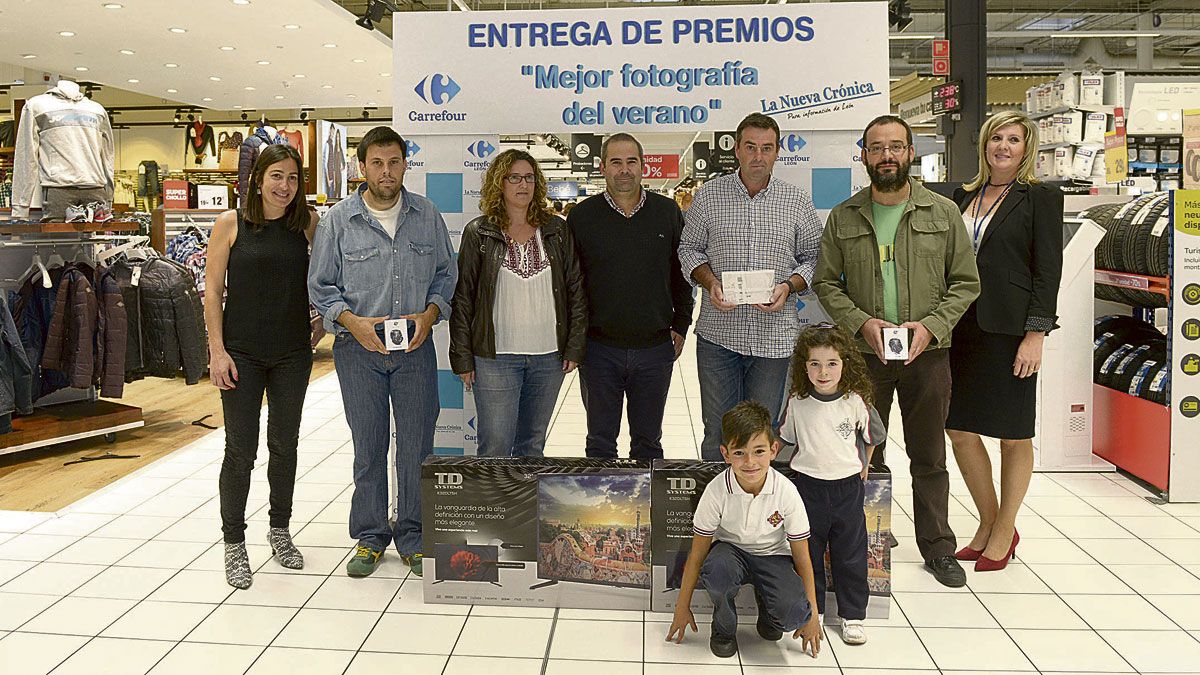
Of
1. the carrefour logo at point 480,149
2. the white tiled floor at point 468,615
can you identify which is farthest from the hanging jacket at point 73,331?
the carrefour logo at point 480,149

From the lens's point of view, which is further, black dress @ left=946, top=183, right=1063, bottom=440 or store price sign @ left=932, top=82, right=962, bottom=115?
store price sign @ left=932, top=82, right=962, bottom=115

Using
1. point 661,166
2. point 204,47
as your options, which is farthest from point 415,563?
point 661,166

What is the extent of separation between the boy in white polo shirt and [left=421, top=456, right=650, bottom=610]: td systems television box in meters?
0.34

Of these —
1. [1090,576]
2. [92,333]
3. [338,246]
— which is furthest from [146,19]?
[1090,576]

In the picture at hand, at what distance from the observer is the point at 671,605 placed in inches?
135

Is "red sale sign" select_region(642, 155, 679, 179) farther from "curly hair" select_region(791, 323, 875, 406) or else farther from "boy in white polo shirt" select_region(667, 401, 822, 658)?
"boy in white polo shirt" select_region(667, 401, 822, 658)

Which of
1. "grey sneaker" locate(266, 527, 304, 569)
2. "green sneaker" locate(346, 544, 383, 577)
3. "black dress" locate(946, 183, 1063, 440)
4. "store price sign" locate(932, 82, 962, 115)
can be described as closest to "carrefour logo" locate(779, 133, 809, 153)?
"black dress" locate(946, 183, 1063, 440)

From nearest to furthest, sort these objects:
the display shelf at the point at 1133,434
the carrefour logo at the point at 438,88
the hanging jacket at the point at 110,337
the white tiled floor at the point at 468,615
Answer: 1. the white tiled floor at the point at 468,615
2. the carrefour logo at the point at 438,88
3. the display shelf at the point at 1133,434
4. the hanging jacket at the point at 110,337

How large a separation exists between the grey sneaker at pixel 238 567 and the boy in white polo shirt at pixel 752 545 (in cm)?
170

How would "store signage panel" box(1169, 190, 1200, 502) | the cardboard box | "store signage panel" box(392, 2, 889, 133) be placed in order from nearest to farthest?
"store signage panel" box(392, 2, 889, 133), "store signage panel" box(1169, 190, 1200, 502), the cardboard box

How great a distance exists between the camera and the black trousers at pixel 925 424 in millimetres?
3609

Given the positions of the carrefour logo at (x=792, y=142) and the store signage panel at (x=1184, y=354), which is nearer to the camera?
the carrefour logo at (x=792, y=142)

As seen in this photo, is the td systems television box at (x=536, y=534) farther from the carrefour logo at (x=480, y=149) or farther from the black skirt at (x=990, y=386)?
the carrefour logo at (x=480, y=149)

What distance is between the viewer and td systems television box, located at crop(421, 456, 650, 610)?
343 cm
